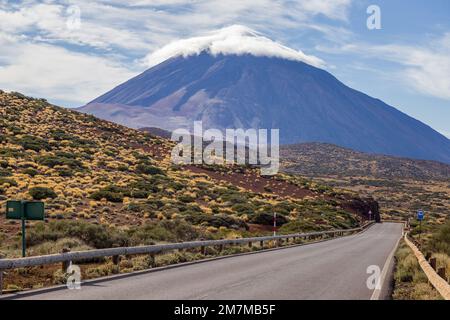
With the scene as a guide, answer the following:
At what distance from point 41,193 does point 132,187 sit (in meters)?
11.8

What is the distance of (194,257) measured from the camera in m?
21.5

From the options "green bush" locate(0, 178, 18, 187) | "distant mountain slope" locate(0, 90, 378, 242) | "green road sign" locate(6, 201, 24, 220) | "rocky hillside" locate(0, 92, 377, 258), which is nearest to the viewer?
"green road sign" locate(6, 201, 24, 220)

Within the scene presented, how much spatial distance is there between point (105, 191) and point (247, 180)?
32798mm

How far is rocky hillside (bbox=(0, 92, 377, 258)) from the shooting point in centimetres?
3653

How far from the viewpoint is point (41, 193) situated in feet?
129

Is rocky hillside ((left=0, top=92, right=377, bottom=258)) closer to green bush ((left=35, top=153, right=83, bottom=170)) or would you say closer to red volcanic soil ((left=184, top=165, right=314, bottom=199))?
green bush ((left=35, top=153, right=83, bottom=170))

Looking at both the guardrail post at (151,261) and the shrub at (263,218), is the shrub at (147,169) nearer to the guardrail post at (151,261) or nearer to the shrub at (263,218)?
the shrub at (263,218)

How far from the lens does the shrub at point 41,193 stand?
39025mm

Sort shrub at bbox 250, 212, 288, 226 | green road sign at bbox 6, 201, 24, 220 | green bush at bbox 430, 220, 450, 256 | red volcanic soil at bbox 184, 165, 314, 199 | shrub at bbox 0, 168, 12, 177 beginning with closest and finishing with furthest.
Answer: green road sign at bbox 6, 201, 24, 220 < green bush at bbox 430, 220, 450, 256 < shrub at bbox 250, 212, 288, 226 < shrub at bbox 0, 168, 12, 177 < red volcanic soil at bbox 184, 165, 314, 199

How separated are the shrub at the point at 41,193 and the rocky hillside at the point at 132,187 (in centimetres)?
6

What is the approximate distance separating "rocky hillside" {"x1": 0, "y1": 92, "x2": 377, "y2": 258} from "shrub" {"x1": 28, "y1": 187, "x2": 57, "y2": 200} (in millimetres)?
63

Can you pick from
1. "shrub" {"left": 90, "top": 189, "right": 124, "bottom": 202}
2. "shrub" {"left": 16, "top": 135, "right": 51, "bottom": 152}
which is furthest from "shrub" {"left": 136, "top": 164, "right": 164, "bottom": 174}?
"shrub" {"left": 90, "top": 189, "right": 124, "bottom": 202}
